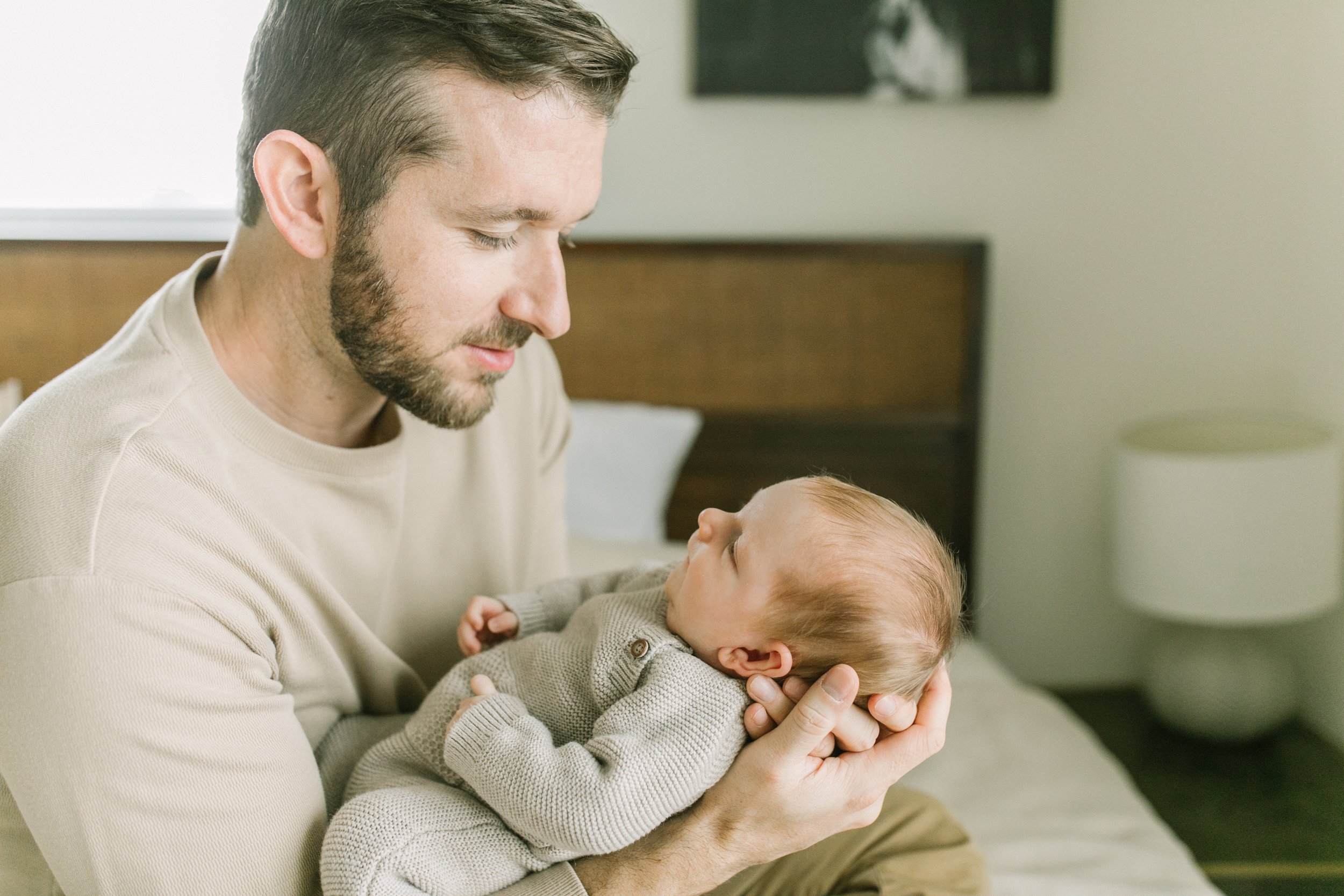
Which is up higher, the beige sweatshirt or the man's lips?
the man's lips

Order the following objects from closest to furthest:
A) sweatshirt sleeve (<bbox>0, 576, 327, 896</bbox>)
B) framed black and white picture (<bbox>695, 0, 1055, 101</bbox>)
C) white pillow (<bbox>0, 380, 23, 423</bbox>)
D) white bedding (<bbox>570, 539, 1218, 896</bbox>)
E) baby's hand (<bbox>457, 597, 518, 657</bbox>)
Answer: sweatshirt sleeve (<bbox>0, 576, 327, 896</bbox>) < baby's hand (<bbox>457, 597, 518, 657</bbox>) < white bedding (<bbox>570, 539, 1218, 896</bbox>) < white pillow (<bbox>0, 380, 23, 423</bbox>) < framed black and white picture (<bbox>695, 0, 1055, 101</bbox>)

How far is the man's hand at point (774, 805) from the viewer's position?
97 cm

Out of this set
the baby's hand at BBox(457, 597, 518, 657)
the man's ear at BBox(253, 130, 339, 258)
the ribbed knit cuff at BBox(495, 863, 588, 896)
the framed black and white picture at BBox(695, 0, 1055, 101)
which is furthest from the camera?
the framed black and white picture at BBox(695, 0, 1055, 101)

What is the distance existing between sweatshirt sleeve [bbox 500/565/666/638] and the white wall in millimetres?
1499

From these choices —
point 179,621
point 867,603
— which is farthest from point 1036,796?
point 179,621

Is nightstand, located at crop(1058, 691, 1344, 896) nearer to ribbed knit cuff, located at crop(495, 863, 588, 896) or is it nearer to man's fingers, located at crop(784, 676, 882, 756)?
man's fingers, located at crop(784, 676, 882, 756)

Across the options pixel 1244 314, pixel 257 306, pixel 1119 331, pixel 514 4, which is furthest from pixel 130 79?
pixel 1244 314

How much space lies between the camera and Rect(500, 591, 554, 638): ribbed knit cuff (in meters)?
1.22

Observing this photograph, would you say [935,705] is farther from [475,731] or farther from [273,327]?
[273,327]

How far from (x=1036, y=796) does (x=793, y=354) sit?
48.1 inches

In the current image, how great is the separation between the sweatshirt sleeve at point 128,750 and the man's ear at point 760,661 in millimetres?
468

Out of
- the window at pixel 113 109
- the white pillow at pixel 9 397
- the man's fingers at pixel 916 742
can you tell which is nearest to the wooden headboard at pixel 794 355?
the window at pixel 113 109

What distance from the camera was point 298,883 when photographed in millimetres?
966

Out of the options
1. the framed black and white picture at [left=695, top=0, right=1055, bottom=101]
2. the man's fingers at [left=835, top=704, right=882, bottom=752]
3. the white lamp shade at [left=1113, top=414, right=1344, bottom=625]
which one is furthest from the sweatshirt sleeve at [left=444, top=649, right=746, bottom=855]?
the framed black and white picture at [left=695, top=0, right=1055, bottom=101]
